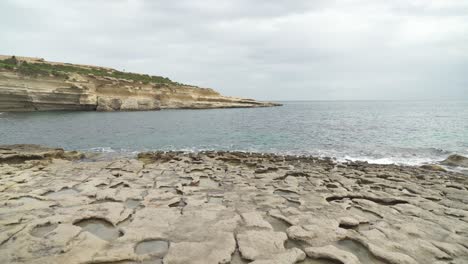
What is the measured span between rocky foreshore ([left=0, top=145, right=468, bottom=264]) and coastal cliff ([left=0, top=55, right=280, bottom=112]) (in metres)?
45.9

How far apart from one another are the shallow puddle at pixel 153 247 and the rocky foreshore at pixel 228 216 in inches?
0.9

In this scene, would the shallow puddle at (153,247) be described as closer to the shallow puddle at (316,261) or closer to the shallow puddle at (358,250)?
the shallow puddle at (316,261)

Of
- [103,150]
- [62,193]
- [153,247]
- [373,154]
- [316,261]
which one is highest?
[316,261]

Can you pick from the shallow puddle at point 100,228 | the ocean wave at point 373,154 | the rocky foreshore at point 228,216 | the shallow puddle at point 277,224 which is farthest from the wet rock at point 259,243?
the ocean wave at point 373,154

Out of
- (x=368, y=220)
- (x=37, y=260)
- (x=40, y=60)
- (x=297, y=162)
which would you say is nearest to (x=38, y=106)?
(x=40, y=60)

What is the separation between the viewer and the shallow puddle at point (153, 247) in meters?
5.57

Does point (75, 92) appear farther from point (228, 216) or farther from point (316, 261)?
point (316, 261)

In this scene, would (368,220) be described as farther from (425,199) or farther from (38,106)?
(38,106)

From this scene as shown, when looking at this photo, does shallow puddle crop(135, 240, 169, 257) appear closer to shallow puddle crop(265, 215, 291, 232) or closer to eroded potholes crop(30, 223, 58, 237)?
eroded potholes crop(30, 223, 58, 237)

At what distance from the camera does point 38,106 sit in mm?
53031

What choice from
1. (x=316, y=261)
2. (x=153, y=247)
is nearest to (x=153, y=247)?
(x=153, y=247)

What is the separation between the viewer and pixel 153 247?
5812 mm

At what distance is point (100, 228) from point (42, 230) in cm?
134

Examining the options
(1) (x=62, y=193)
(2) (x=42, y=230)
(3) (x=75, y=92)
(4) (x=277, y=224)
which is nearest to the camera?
(2) (x=42, y=230)
